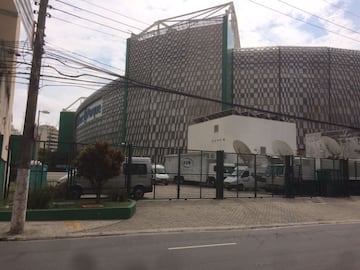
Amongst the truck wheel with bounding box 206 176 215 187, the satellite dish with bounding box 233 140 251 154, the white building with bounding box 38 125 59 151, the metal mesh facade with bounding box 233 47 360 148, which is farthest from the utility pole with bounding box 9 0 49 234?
the metal mesh facade with bounding box 233 47 360 148

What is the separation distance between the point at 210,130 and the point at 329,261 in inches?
1926

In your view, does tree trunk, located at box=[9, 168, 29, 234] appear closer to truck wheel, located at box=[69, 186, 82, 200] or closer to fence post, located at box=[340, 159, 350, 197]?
truck wheel, located at box=[69, 186, 82, 200]

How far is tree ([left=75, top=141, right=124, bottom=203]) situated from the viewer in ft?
57.9

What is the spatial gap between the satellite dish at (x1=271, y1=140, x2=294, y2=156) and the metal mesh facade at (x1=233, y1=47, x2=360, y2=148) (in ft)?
174

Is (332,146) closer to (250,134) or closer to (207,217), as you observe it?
(250,134)

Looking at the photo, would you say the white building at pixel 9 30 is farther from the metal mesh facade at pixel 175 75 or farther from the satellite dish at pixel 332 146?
the metal mesh facade at pixel 175 75

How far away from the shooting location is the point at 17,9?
20141mm

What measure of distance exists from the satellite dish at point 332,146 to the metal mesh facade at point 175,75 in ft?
162

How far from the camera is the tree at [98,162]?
17656mm

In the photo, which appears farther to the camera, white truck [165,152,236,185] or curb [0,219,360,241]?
white truck [165,152,236,185]

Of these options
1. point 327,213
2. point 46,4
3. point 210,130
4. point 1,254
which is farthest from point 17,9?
point 210,130

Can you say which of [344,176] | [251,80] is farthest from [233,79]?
[344,176]

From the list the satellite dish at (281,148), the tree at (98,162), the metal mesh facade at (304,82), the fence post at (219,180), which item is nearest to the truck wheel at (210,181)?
the fence post at (219,180)

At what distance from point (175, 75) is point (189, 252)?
97747mm
